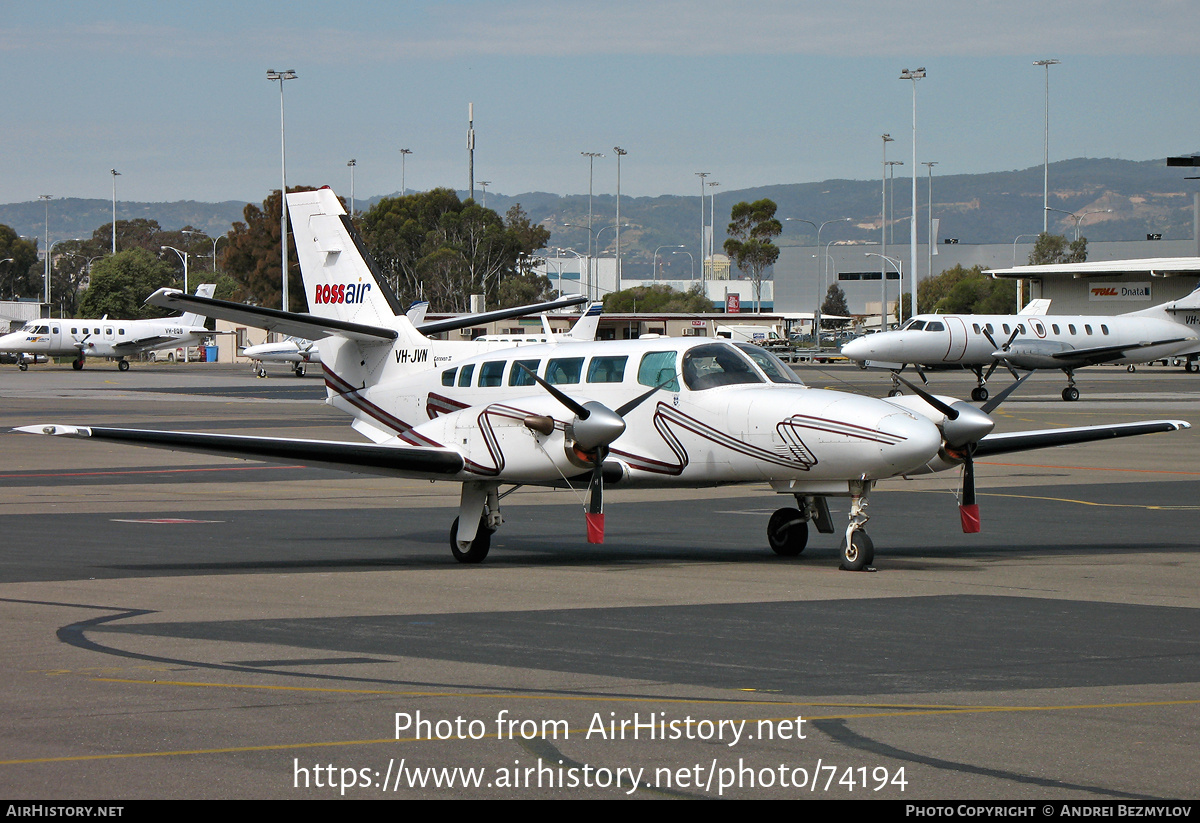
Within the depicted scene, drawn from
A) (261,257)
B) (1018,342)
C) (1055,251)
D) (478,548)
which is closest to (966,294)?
(1055,251)

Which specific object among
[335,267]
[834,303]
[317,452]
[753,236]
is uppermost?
[753,236]

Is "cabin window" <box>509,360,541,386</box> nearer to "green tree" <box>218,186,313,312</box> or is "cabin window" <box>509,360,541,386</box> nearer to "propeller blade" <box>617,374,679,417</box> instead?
"propeller blade" <box>617,374,679,417</box>

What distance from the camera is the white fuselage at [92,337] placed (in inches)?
3226

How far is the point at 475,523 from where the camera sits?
14250mm

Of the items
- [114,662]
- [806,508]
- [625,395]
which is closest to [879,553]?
[806,508]

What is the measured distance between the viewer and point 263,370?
77.7m

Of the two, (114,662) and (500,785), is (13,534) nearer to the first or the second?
(114,662)

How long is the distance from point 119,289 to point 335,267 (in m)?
123

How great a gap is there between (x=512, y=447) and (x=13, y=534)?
7077 mm

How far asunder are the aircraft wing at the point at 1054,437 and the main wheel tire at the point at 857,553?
7.39 feet

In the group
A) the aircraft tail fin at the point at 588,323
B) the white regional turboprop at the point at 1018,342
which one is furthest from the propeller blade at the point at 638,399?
the white regional turboprop at the point at 1018,342

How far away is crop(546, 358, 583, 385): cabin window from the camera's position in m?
15.0

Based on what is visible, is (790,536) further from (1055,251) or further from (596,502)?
(1055,251)

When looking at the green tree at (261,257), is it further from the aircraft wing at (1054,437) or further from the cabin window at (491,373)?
the aircraft wing at (1054,437)
